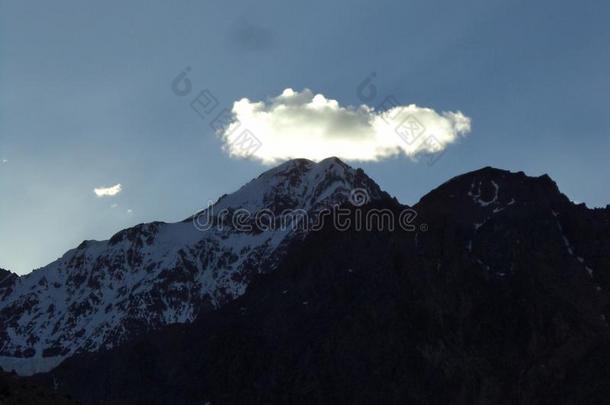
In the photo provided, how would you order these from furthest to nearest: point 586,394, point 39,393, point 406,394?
point 406,394
point 586,394
point 39,393

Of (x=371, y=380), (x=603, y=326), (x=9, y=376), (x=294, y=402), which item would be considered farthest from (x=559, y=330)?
(x=9, y=376)

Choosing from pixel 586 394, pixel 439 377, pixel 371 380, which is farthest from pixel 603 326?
pixel 371 380

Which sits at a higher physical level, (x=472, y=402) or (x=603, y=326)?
(x=603, y=326)

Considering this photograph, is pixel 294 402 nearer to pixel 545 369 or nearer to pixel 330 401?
pixel 330 401

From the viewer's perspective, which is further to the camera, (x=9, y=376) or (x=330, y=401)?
(x=330, y=401)

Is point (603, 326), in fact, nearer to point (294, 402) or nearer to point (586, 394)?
point (586, 394)

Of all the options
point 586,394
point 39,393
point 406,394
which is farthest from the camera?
point 406,394

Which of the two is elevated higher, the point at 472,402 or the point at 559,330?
the point at 559,330

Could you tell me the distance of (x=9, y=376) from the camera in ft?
301

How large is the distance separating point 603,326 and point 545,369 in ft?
58.1

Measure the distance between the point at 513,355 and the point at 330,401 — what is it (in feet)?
128

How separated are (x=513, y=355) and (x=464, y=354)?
1000 centimetres

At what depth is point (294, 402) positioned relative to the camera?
198 m

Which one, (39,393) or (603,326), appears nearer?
(39,393)
